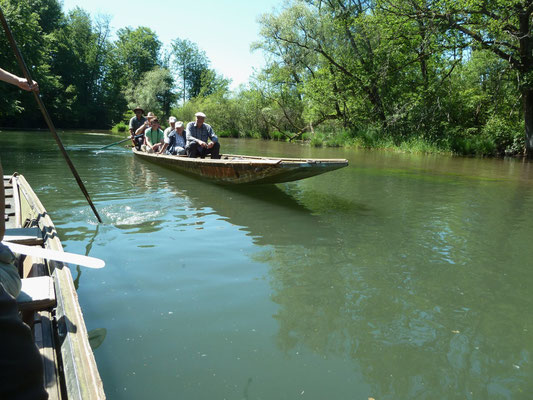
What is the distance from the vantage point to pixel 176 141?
10.4 meters

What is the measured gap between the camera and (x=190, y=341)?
2.46 meters

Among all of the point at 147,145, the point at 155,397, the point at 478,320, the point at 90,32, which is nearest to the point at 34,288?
the point at 155,397

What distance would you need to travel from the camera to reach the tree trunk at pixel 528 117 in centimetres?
1447

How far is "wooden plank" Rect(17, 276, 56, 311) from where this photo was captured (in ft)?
5.81

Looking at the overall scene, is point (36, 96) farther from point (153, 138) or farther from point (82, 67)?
point (82, 67)

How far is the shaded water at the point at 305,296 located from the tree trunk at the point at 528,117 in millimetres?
10284

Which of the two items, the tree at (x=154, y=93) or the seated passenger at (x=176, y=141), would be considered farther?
the tree at (x=154, y=93)

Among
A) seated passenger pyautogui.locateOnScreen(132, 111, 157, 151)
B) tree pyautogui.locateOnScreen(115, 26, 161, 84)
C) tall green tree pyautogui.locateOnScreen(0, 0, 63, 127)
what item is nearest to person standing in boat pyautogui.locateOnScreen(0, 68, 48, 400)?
seated passenger pyautogui.locateOnScreen(132, 111, 157, 151)

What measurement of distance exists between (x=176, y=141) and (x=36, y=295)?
8835 mm

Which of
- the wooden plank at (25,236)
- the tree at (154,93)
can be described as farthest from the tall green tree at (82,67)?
the wooden plank at (25,236)

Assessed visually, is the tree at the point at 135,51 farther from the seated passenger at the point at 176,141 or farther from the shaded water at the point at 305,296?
the shaded water at the point at 305,296

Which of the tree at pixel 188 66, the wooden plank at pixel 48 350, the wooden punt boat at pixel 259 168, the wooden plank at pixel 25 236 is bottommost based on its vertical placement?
the wooden plank at pixel 48 350

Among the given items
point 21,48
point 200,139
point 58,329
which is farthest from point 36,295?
point 21,48

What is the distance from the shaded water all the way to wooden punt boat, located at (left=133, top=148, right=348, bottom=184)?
45cm
